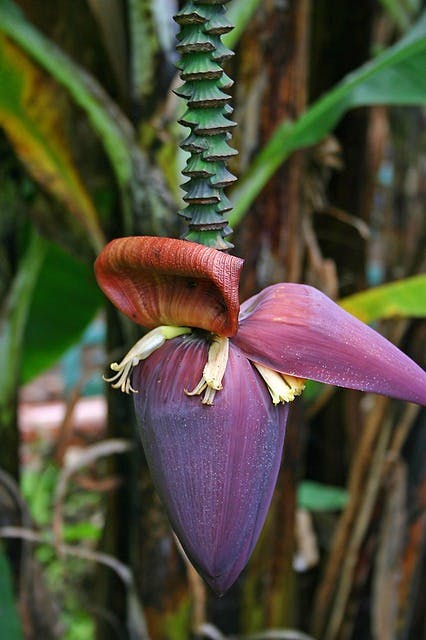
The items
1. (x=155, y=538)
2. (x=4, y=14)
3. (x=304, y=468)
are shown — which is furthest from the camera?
(x=304, y=468)

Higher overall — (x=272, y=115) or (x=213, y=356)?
(x=272, y=115)

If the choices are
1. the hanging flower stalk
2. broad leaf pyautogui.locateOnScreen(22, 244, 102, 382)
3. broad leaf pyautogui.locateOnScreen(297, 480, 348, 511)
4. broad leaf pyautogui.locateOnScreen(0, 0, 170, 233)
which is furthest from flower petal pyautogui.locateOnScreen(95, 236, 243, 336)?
broad leaf pyautogui.locateOnScreen(297, 480, 348, 511)

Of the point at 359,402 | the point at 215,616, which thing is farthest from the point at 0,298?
the point at 359,402

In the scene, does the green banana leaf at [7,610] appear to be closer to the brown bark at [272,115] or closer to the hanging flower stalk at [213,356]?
the brown bark at [272,115]

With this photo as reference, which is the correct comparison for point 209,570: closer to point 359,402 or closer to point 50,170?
point 50,170

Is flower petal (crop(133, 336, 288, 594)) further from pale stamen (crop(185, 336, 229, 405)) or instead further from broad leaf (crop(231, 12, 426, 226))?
broad leaf (crop(231, 12, 426, 226))

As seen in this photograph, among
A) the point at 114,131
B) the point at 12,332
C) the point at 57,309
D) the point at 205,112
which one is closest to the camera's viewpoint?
the point at 205,112

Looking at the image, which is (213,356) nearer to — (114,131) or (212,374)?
(212,374)

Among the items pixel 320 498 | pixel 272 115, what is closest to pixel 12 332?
pixel 272 115
